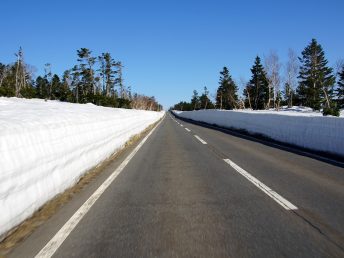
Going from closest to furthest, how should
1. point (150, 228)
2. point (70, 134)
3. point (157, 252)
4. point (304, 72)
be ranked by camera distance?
point (157, 252) < point (150, 228) < point (70, 134) < point (304, 72)

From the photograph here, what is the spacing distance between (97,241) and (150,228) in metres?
0.77

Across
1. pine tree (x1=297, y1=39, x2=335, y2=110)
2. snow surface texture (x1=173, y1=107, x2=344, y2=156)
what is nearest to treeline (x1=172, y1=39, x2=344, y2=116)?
pine tree (x1=297, y1=39, x2=335, y2=110)

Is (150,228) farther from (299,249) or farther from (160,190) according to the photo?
(160,190)

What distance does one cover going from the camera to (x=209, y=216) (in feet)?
19.3

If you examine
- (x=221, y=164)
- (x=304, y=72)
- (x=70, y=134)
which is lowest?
(x=221, y=164)

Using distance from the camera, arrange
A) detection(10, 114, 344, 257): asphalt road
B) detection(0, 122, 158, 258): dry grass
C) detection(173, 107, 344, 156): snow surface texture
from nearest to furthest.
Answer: detection(10, 114, 344, 257): asphalt road, detection(0, 122, 158, 258): dry grass, detection(173, 107, 344, 156): snow surface texture

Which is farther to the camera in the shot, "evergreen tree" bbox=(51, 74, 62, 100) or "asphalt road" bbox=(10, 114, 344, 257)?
"evergreen tree" bbox=(51, 74, 62, 100)

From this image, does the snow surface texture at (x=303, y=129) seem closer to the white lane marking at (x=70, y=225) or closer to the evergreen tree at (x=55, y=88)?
the white lane marking at (x=70, y=225)

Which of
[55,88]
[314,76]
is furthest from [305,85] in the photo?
[55,88]

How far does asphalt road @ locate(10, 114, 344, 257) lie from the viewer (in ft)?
14.9

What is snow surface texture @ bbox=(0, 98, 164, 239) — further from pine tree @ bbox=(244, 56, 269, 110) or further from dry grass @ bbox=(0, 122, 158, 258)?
pine tree @ bbox=(244, 56, 269, 110)

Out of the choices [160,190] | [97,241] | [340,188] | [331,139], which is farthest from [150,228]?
[331,139]

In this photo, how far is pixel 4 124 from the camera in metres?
5.95

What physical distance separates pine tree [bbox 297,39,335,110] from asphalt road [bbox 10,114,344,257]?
86.2 m
